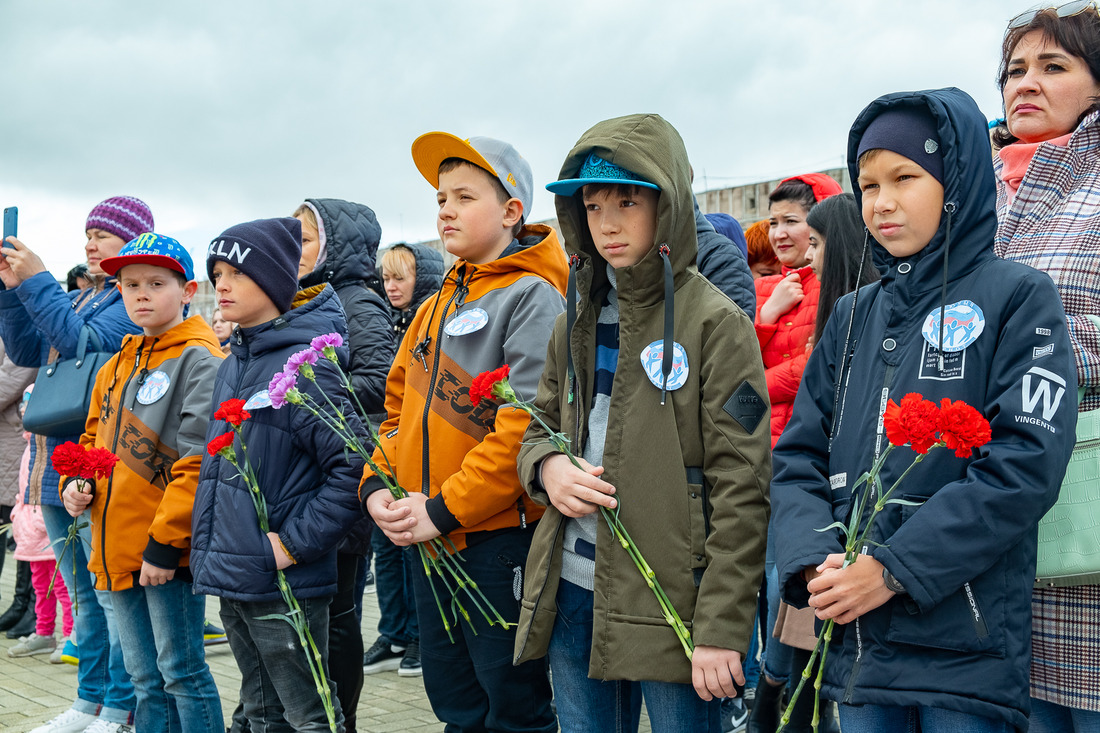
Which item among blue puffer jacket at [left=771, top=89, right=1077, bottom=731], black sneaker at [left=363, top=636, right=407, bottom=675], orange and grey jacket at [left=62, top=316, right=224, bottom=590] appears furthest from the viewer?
black sneaker at [left=363, top=636, right=407, bottom=675]

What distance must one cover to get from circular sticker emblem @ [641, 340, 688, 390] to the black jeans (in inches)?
30.6

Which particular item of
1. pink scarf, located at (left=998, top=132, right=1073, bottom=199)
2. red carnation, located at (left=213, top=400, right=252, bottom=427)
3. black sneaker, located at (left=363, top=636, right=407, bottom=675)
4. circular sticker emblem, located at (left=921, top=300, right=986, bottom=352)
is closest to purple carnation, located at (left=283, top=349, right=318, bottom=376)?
red carnation, located at (left=213, top=400, right=252, bottom=427)

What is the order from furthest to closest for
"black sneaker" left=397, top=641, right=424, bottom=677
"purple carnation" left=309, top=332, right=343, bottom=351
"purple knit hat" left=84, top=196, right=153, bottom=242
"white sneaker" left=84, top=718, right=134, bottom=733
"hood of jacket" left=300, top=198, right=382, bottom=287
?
"black sneaker" left=397, top=641, right=424, bottom=677, "purple knit hat" left=84, top=196, right=153, bottom=242, "hood of jacket" left=300, top=198, right=382, bottom=287, "white sneaker" left=84, top=718, right=134, bottom=733, "purple carnation" left=309, top=332, right=343, bottom=351

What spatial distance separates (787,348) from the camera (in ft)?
13.3

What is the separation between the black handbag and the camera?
4.53 meters

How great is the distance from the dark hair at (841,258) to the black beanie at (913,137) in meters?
1.23

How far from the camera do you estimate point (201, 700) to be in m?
3.57

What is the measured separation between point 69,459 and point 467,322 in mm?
1647

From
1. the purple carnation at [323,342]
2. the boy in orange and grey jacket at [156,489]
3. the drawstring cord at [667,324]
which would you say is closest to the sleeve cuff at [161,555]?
the boy in orange and grey jacket at [156,489]

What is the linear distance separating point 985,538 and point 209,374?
3004mm

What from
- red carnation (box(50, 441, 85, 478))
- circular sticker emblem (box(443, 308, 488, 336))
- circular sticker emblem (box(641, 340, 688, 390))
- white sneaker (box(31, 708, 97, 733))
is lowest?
white sneaker (box(31, 708, 97, 733))

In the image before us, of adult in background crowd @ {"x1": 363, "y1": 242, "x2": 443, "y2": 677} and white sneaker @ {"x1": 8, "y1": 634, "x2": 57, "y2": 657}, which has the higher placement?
adult in background crowd @ {"x1": 363, "y1": 242, "x2": 443, "y2": 677}

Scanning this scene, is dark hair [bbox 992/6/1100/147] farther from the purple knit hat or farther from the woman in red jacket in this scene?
the purple knit hat

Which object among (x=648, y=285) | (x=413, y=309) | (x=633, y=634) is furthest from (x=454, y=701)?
(x=413, y=309)
